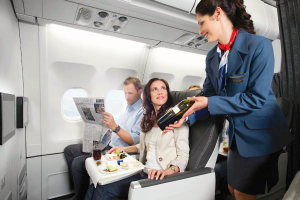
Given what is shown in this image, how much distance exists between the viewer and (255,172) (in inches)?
48.1

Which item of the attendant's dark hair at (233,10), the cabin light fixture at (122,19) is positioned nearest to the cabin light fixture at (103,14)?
the cabin light fixture at (122,19)

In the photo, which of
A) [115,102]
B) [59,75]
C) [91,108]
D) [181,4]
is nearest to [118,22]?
[181,4]

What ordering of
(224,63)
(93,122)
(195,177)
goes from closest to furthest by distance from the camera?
1. (224,63)
2. (195,177)
3. (93,122)

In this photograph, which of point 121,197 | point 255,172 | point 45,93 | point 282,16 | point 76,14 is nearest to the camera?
point 255,172

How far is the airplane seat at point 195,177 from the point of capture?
4.17 feet

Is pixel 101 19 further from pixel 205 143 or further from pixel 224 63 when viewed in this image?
pixel 205 143

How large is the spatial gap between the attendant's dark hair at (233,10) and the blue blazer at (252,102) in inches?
2.9

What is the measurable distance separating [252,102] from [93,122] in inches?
73.7

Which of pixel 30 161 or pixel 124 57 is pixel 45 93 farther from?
pixel 124 57

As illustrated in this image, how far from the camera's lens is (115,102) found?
348 cm

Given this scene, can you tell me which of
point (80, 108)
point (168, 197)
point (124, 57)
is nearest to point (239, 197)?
point (168, 197)

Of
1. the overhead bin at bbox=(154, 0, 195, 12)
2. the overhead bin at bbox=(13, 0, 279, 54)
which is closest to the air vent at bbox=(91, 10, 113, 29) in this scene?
the overhead bin at bbox=(13, 0, 279, 54)

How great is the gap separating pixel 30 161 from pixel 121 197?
186 cm

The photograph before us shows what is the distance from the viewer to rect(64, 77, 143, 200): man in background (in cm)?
222
